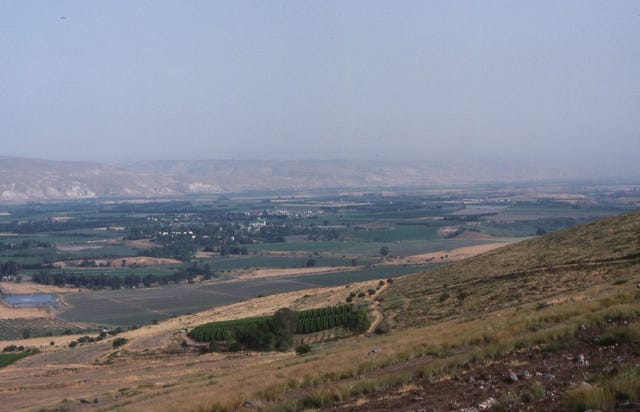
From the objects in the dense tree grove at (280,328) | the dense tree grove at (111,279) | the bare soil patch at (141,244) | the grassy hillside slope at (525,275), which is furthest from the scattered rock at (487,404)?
the bare soil patch at (141,244)

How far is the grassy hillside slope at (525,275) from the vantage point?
24.5 meters

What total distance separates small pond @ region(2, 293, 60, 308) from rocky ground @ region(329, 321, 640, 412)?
2546 inches

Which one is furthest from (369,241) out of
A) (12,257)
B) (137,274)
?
(12,257)

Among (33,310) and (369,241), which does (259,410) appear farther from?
(369,241)

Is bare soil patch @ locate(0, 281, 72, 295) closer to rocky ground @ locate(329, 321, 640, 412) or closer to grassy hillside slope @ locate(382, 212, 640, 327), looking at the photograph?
grassy hillside slope @ locate(382, 212, 640, 327)

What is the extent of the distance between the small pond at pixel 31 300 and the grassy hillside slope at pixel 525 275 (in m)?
42.1

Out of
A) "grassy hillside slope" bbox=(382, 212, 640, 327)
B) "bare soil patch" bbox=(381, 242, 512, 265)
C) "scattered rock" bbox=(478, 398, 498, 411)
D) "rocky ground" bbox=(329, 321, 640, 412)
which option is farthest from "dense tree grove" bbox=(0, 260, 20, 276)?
"scattered rock" bbox=(478, 398, 498, 411)

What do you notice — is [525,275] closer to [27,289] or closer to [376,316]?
[376,316]

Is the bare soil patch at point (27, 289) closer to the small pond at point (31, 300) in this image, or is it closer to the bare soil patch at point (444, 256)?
the small pond at point (31, 300)

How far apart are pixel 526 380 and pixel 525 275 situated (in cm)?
2066

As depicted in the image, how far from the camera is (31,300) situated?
2808 inches

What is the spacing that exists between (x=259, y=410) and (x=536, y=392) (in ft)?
15.8

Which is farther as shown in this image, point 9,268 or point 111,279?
point 9,268

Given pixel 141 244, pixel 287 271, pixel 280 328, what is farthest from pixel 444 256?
pixel 141 244
